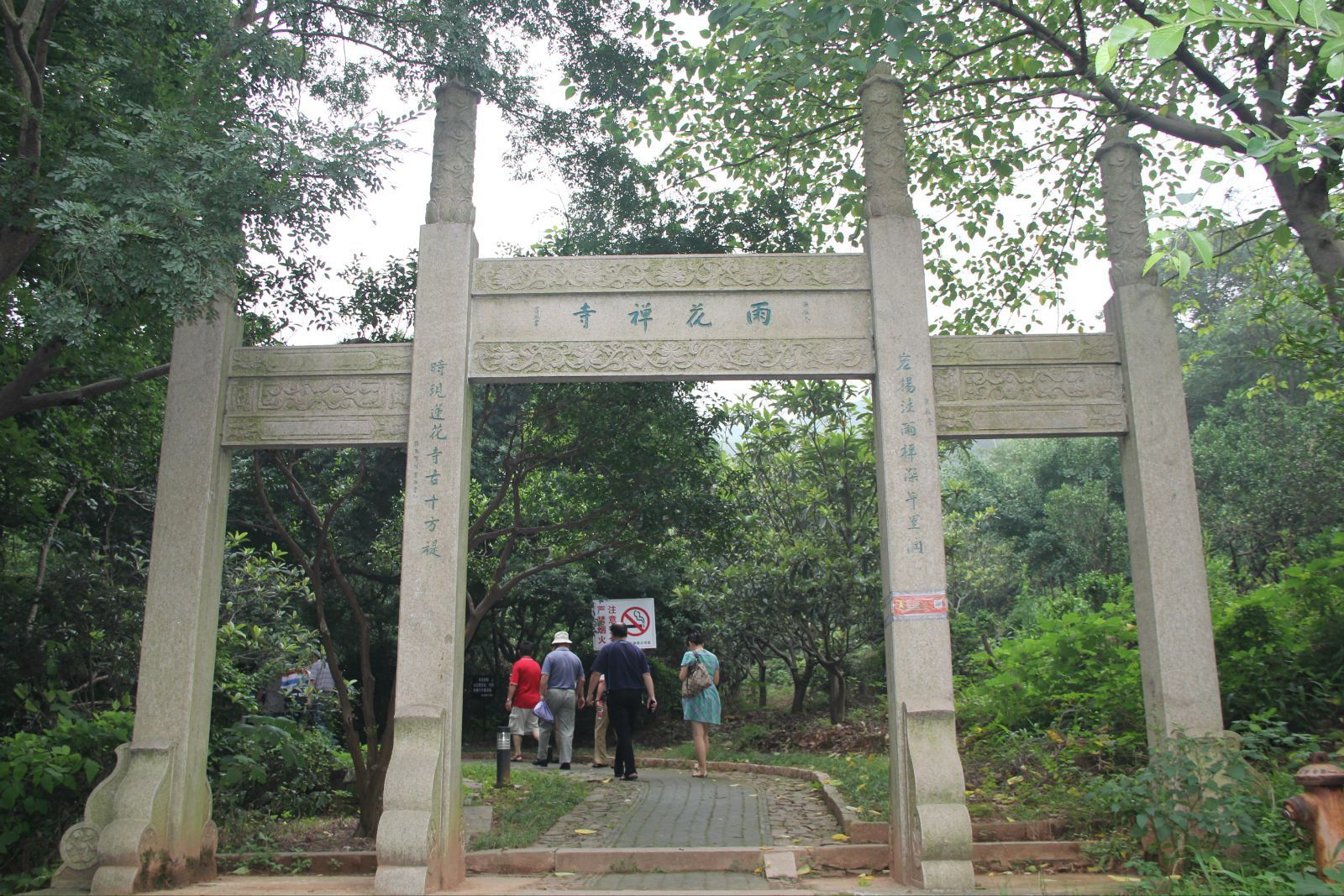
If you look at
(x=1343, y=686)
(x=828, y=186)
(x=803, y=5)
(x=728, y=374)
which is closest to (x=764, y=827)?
(x=728, y=374)

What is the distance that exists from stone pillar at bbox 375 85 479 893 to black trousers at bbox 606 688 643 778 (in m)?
4.47

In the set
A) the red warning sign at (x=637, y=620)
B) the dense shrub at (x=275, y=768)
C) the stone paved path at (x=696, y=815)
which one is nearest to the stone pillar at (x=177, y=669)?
the dense shrub at (x=275, y=768)

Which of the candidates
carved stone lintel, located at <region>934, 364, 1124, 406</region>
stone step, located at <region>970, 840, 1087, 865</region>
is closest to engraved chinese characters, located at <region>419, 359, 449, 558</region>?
carved stone lintel, located at <region>934, 364, 1124, 406</region>

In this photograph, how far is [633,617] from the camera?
1507 cm

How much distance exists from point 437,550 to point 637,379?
6.04 feet

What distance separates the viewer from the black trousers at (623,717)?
11.3 metres

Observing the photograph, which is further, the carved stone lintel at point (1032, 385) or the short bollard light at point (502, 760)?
the short bollard light at point (502, 760)

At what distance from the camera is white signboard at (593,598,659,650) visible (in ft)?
48.3

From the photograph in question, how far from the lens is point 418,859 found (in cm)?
616

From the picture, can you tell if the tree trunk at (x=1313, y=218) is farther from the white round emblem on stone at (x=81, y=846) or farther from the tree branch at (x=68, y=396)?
the white round emblem on stone at (x=81, y=846)

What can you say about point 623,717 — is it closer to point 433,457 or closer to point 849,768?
point 849,768

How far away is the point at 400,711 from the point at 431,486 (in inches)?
59.5

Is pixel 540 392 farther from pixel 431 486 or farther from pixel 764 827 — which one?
pixel 764 827

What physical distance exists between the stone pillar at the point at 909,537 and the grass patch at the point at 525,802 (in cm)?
301
